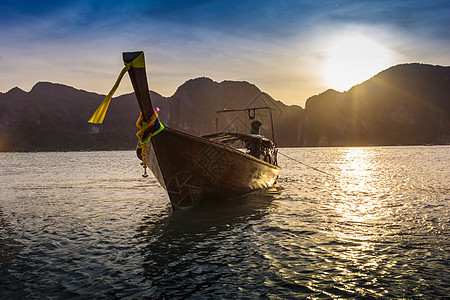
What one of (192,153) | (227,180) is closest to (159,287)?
(192,153)

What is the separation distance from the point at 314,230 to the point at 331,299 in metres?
4.45

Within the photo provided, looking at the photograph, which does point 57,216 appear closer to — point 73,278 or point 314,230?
point 73,278

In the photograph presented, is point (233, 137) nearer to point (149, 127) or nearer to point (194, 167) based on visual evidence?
point (194, 167)

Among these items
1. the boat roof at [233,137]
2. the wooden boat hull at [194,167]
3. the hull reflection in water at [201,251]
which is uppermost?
the boat roof at [233,137]

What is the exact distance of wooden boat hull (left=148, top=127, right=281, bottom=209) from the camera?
1088 cm

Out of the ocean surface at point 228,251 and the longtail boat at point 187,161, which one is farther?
the longtail boat at point 187,161

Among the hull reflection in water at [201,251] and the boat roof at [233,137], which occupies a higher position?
the boat roof at [233,137]

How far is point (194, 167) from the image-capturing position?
1139 cm

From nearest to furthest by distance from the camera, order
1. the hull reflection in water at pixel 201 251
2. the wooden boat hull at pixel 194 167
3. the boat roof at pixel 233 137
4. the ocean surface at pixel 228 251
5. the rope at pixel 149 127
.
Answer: the ocean surface at pixel 228 251 < the hull reflection in water at pixel 201 251 < the rope at pixel 149 127 < the wooden boat hull at pixel 194 167 < the boat roof at pixel 233 137

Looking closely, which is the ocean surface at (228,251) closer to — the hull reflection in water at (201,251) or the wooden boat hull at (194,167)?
the hull reflection in water at (201,251)

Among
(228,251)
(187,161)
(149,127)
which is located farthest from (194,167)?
(228,251)

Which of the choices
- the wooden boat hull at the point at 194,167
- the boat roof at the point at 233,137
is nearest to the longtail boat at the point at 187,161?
the wooden boat hull at the point at 194,167

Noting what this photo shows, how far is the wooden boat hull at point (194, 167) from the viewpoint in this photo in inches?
428

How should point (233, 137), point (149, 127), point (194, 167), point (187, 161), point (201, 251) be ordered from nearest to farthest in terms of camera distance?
point (201, 251)
point (149, 127)
point (187, 161)
point (194, 167)
point (233, 137)
